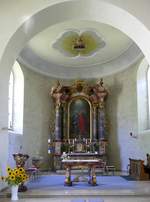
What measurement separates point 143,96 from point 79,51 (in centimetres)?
337

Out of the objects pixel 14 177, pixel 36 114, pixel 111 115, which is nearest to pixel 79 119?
pixel 111 115

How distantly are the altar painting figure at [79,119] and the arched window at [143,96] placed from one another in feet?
8.49

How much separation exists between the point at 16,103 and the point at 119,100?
4.75m

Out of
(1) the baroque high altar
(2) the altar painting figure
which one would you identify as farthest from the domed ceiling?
(2) the altar painting figure

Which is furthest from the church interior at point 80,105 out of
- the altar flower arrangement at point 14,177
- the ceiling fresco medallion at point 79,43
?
the altar flower arrangement at point 14,177

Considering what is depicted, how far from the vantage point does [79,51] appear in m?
13.2

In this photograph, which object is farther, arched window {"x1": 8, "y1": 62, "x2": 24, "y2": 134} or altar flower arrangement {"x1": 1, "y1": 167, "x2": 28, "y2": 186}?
arched window {"x1": 8, "y1": 62, "x2": 24, "y2": 134}

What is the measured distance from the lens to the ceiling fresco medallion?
38.5 ft

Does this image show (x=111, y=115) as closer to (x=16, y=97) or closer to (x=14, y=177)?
(x=16, y=97)

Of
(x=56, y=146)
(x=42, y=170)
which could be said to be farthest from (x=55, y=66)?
(x=42, y=170)

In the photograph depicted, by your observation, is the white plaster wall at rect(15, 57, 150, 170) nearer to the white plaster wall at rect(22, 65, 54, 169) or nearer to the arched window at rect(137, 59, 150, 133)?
the white plaster wall at rect(22, 65, 54, 169)

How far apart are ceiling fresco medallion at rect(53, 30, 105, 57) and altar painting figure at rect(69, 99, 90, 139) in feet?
7.89

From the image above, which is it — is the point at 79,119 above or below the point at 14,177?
above

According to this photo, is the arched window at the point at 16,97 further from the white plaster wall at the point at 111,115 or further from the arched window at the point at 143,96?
the arched window at the point at 143,96
